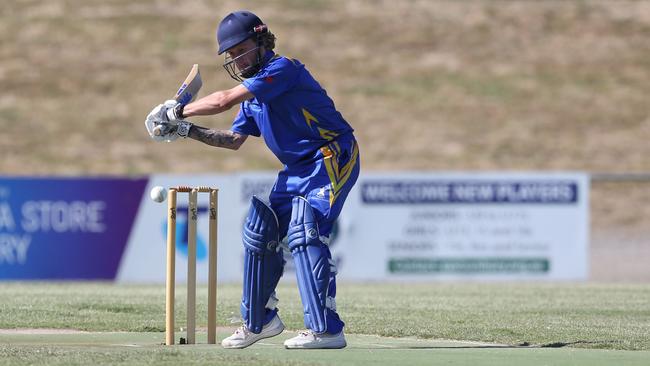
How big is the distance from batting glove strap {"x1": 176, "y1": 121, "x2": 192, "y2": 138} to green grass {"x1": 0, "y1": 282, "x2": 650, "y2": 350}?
1.29 m

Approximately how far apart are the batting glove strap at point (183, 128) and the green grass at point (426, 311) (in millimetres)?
1289

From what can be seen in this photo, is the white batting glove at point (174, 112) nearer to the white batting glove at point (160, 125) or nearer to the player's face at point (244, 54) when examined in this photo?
the white batting glove at point (160, 125)

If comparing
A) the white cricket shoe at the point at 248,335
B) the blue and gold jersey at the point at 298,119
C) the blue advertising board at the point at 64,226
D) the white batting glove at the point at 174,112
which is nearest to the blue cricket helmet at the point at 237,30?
the blue and gold jersey at the point at 298,119

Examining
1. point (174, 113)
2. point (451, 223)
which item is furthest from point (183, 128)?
point (451, 223)

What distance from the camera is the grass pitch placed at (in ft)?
24.1

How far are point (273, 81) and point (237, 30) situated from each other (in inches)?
15.8

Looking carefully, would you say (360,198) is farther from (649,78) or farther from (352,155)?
(649,78)

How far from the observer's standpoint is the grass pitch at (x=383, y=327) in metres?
7.34

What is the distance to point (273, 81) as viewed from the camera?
7543mm

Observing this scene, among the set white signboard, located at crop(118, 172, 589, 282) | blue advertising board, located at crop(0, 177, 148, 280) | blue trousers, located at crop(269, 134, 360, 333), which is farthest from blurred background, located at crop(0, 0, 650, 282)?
blue trousers, located at crop(269, 134, 360, 333)

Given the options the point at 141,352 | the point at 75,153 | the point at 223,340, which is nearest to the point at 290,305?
the point at 223,340

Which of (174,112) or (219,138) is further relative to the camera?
(219,138)

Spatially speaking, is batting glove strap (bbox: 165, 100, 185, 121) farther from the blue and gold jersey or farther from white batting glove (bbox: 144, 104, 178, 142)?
the blue and gold jersey

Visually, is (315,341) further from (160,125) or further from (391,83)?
(391,83)
